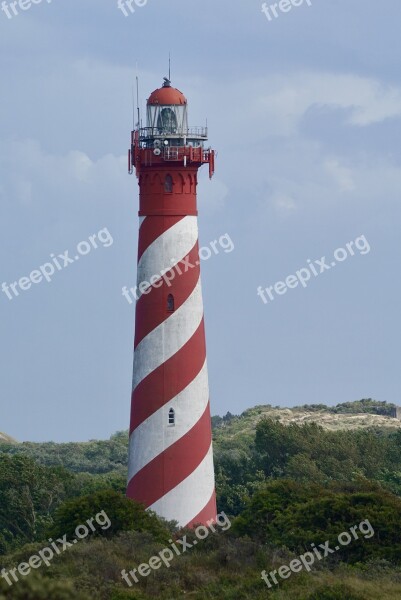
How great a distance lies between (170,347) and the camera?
130ft

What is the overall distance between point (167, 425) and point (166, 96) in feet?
25.5

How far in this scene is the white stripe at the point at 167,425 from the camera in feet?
130

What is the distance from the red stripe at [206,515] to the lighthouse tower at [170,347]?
0.08ft

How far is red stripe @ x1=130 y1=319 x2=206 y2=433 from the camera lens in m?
39.7

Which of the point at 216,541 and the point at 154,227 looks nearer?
the point at 216,541

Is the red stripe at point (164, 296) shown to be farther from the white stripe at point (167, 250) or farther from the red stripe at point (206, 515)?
the red stripe at point (206, 515)

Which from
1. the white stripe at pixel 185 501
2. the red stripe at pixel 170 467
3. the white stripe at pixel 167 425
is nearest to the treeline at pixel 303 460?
the white stripe at pixel 185 501

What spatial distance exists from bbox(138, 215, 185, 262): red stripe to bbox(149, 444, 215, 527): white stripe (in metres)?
5.33

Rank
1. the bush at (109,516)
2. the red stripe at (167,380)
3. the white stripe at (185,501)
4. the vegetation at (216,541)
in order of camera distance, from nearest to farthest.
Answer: the vegetation at (216,541) < the bush at (109,516) < the red stripe at (167,380) < the white stripe at (185,501)

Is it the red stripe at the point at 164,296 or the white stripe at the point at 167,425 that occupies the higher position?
the red stripe at the point at 164,296

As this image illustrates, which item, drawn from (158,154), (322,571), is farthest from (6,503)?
(322,571)

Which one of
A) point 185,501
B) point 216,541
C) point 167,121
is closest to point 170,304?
point 167,121

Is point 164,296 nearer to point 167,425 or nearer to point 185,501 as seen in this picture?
point 167,425

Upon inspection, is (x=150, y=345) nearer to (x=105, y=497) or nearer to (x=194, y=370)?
(x=194, y=370)
